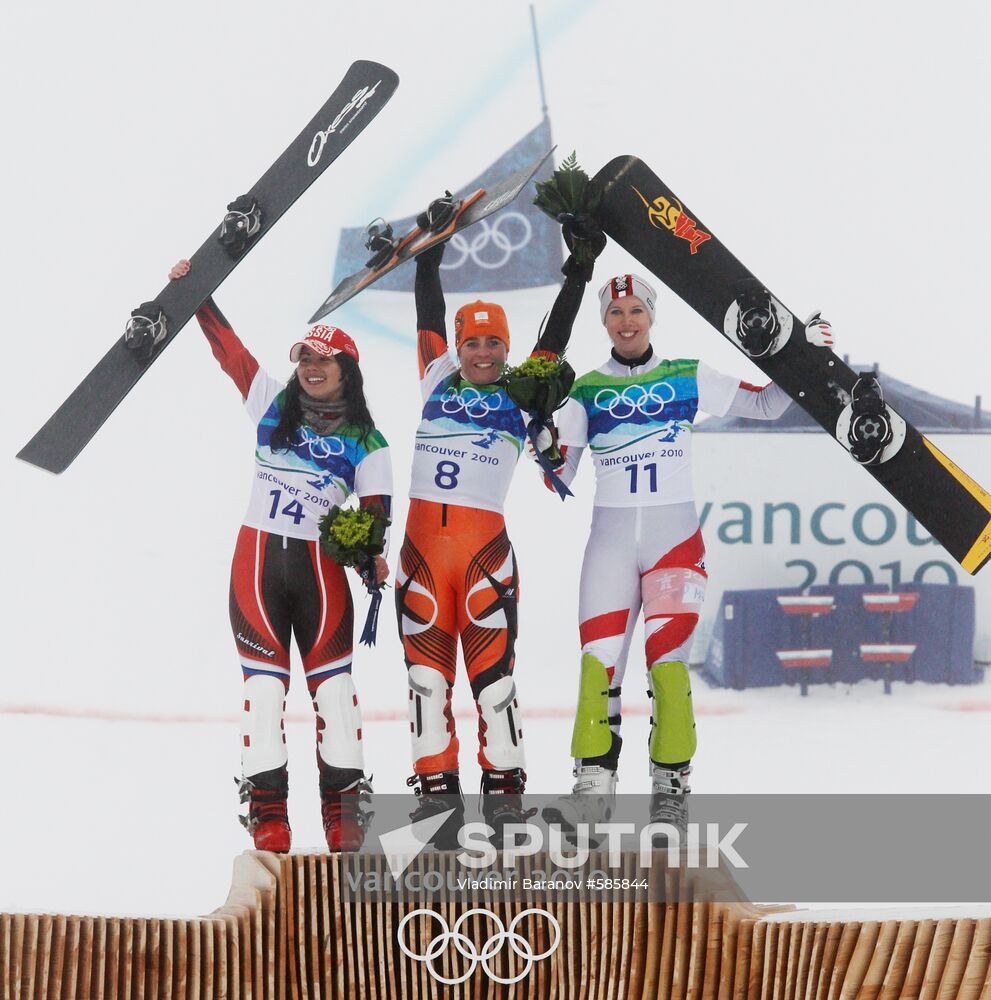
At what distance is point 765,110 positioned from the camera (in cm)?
574

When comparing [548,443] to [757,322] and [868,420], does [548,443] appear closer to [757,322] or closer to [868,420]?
[757,322]

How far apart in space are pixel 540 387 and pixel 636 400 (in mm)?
325

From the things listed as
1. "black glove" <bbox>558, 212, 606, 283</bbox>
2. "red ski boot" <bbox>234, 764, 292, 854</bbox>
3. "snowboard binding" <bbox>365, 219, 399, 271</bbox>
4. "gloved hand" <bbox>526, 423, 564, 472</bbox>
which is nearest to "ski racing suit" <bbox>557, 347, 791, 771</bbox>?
"gloved hand" <bbox>526, 423, 564, 472</bbox>

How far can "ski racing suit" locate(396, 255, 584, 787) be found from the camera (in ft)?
11.4

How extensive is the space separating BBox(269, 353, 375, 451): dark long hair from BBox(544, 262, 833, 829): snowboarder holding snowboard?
54 cm

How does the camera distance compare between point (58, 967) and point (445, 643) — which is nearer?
point (58, 967)

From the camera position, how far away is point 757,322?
355 cm

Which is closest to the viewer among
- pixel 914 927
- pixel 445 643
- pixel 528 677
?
pixel 914 927

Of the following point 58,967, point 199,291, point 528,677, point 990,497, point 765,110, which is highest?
point 765,110

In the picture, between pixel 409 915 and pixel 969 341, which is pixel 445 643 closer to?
pixel 409 915

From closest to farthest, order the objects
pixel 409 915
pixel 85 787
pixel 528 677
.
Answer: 1. pixel 409 915
2. pixel 85 787
3. pixel 528 677

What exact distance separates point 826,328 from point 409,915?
6.17ft

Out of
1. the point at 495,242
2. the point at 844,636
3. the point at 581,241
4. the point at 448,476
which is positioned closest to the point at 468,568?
the point at 448,476

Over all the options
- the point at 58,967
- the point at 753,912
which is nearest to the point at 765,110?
the point at 753,912
